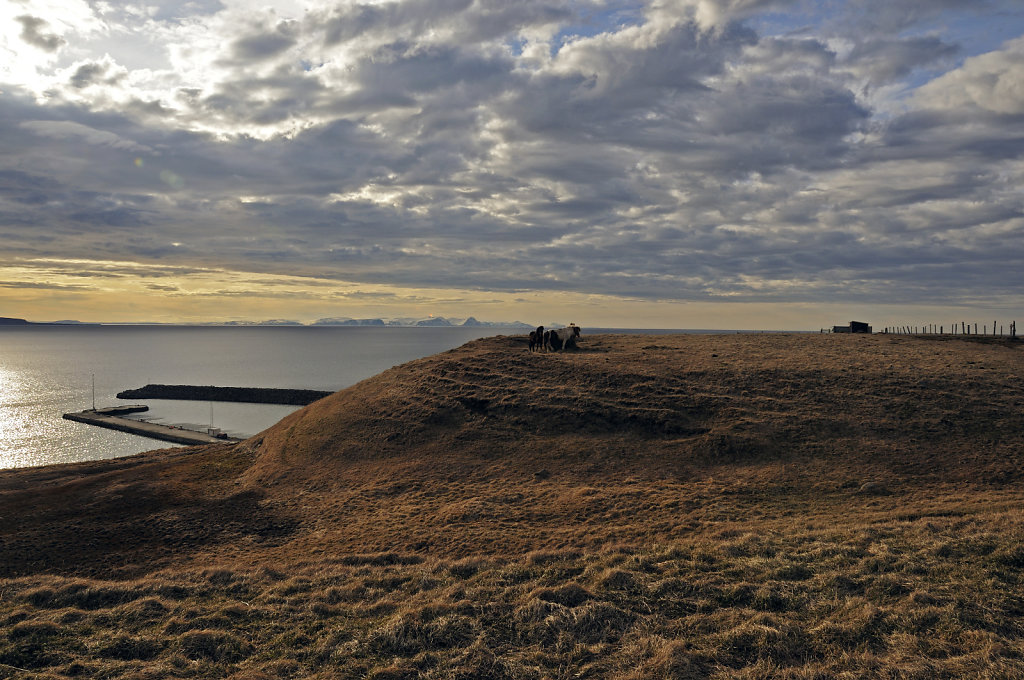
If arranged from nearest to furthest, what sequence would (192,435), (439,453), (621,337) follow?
(439,453)
(621,337)
(192,435)

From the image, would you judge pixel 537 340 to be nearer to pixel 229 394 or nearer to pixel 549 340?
pixel 549 340

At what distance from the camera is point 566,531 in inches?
731

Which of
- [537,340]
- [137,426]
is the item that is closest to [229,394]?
[137,426]

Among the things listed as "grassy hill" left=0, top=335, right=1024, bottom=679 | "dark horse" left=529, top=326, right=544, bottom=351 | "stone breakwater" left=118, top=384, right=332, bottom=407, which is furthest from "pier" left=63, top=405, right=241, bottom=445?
"dark horse" left=529, top=326, right=544, bottom=351

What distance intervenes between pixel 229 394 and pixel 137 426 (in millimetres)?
34192

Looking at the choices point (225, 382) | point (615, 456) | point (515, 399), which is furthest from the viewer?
point (225, 382)

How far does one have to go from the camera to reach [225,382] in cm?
14462

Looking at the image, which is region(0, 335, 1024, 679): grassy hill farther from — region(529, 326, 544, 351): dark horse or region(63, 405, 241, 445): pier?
region(63, 405, 241, 445): pier

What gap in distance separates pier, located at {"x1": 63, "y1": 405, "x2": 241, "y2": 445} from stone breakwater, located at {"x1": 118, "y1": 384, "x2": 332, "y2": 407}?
16.1 meters

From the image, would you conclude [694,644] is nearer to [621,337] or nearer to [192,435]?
[621,337]

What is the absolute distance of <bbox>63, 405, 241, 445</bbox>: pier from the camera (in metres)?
73.9

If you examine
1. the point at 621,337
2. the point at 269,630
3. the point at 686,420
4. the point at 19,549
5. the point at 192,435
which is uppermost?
the point at 621,337

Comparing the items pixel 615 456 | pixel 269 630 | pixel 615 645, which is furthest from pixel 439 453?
pixel 615 645

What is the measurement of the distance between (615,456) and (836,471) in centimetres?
909
